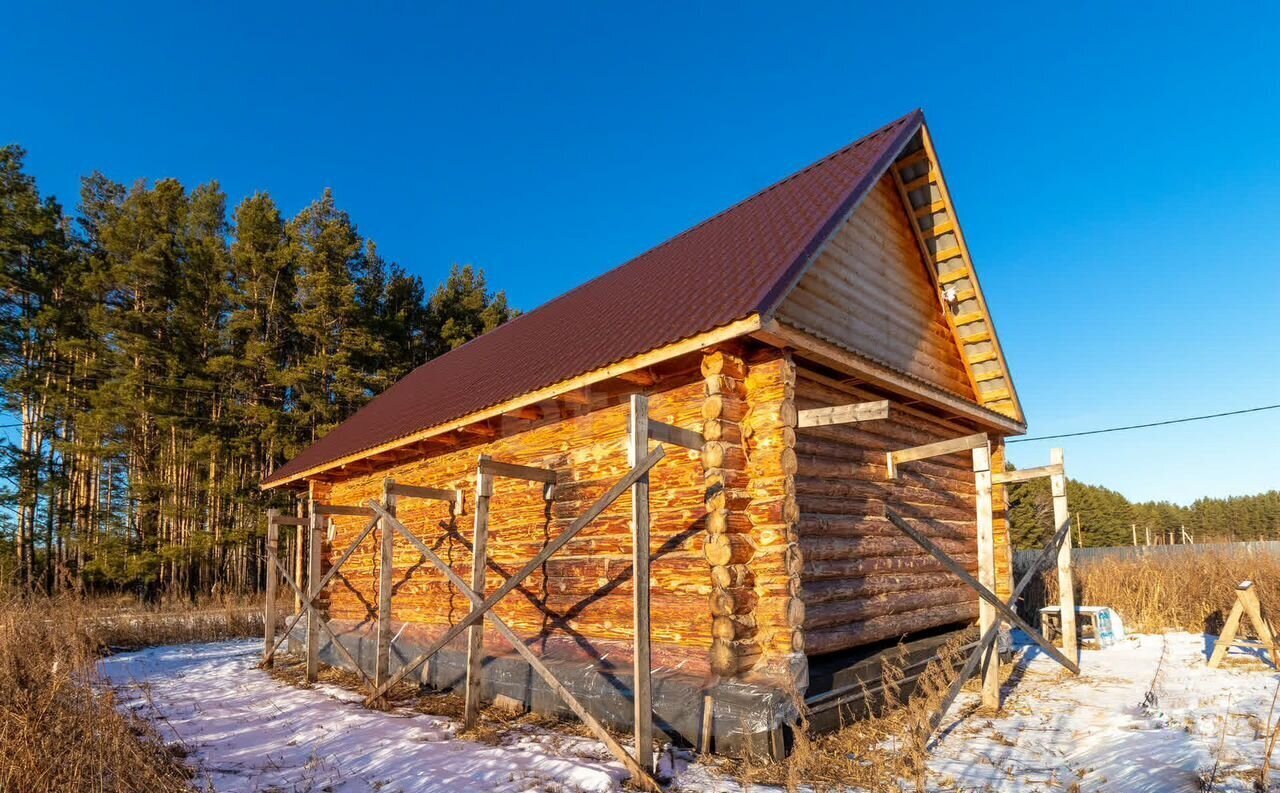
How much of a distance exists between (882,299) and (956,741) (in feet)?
16.9

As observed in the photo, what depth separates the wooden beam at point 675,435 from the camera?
5.58m

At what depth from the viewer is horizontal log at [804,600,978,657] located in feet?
21.9

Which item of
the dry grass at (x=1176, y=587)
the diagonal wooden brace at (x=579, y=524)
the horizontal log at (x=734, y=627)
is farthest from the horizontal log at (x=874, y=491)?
the dry grass at (x=1176, y=587)

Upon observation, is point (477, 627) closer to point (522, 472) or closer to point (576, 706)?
point (522, 472)

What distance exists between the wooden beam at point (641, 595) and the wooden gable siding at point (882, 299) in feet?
8.08

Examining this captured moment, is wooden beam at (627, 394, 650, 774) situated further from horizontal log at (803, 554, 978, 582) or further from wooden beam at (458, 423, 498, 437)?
wooden beam at (458, 423, 498, 437)

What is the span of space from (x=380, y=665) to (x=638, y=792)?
489 cm

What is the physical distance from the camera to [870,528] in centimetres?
776

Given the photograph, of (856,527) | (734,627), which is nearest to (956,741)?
(856,527)

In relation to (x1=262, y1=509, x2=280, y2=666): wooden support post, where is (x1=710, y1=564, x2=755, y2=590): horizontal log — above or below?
above

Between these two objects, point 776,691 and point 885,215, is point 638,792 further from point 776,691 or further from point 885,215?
point 885,215

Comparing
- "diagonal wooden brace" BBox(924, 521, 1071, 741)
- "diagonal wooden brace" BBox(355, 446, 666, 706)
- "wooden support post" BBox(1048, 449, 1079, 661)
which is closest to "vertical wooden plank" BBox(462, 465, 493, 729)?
"diagonal wooden brace" BBox(355, 446, 666, 706)

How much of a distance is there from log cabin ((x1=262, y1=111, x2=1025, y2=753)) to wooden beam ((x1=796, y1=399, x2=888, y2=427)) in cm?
10

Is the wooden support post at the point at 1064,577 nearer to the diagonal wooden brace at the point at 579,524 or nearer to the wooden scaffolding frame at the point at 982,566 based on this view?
the wooden scaffolding frame at the point at 982,566
